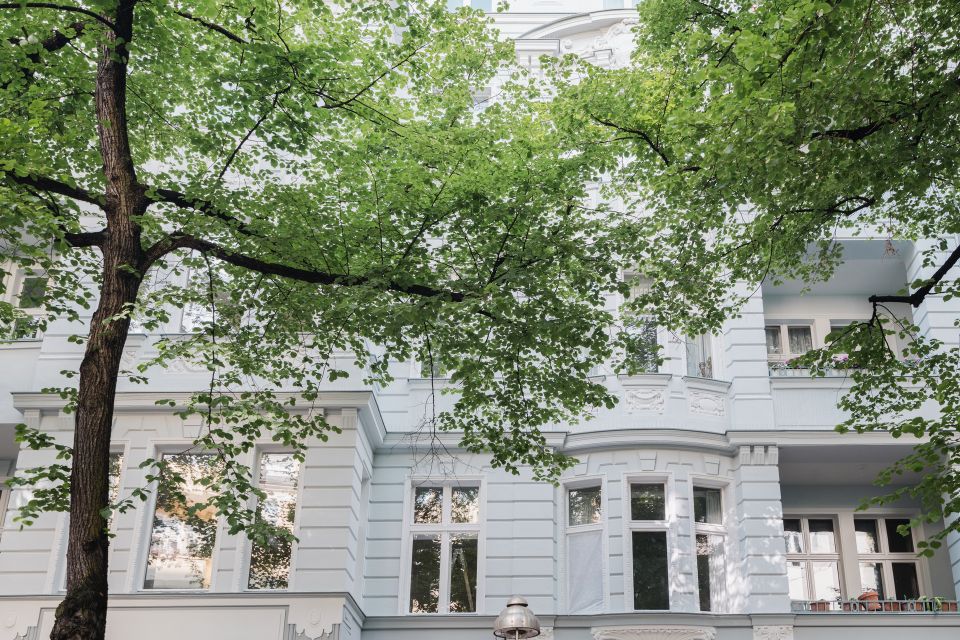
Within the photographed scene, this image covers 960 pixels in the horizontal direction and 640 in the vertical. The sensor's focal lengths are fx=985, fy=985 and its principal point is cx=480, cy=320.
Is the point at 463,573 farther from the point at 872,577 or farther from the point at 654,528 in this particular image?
the point at 872,577

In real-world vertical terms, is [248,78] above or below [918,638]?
above

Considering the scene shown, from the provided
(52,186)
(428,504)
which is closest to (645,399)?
(428,504)

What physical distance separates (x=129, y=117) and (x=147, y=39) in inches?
59.2

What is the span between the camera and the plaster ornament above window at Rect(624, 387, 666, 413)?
631 inches

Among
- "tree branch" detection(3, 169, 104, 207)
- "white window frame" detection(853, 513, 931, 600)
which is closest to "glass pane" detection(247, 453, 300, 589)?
"tree branch" detection(3, 169, 104, 207)

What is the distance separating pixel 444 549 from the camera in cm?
1581

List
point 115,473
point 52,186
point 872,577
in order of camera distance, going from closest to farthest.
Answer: point 52,186
point 115,473
point 872,577

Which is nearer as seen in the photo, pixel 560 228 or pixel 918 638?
pixel 560 228

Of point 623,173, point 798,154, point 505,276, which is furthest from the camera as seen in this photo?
point 623,173

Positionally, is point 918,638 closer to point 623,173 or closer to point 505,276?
point 623,173

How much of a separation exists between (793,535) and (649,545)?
3.48 m

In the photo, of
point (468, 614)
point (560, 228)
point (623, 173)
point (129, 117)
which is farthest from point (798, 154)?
point (468, 614)

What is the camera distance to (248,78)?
10.6m

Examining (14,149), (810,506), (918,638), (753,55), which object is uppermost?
(753,55)
